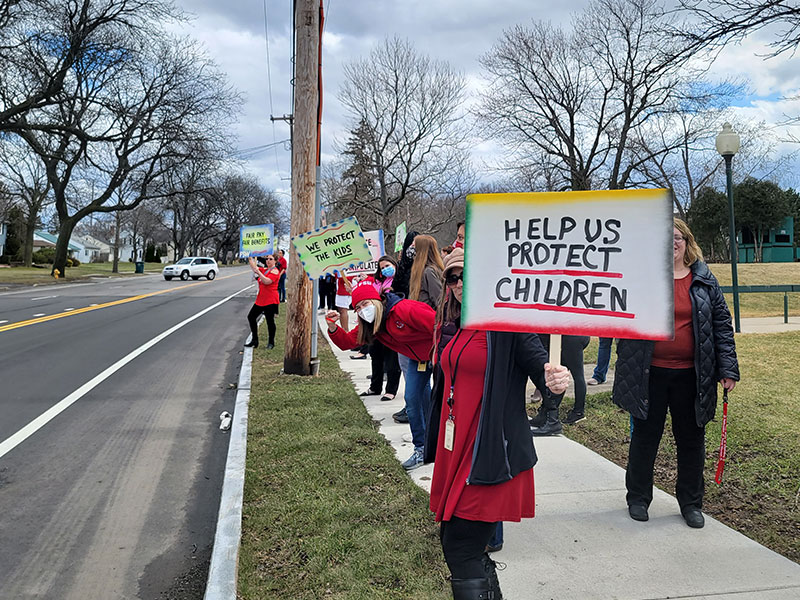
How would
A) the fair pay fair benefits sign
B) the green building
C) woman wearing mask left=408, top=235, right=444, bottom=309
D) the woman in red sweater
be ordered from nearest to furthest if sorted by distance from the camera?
the fair pay fair benefits sign
woman wearing mask left=408, top=235, right=444, bottom=309
the woman in red sweater
the green building

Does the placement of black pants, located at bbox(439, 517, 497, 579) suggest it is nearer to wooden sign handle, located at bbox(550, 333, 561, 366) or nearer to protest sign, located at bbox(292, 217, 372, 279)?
wooden sign handle, located at bbox(550, 333, 561, 366)

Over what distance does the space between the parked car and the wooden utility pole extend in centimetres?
4010

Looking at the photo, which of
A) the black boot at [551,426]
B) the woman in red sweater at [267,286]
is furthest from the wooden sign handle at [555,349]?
the woman in red sweater at [267,286]

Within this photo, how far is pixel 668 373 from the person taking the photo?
420 cm

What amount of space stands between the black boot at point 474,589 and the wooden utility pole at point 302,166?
680 centimetres

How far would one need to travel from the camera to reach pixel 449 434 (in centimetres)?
295

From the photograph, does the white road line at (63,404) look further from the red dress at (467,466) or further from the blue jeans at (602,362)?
the blue jeans at (602,362)

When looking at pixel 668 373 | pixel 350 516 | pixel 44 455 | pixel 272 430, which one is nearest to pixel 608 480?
pixel 668 373

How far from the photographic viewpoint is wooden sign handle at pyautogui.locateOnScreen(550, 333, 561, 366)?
2.70 metres

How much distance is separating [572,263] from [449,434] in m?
0.94

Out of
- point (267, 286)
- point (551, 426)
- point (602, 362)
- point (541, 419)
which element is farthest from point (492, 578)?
point (267, 286)

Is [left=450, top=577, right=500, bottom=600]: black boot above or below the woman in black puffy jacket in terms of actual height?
below

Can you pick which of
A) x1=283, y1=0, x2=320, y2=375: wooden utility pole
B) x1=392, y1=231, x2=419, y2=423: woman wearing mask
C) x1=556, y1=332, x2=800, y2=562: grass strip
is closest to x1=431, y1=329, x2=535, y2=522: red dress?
x1=556, y1=332, x2=800, y2=562: grass strip

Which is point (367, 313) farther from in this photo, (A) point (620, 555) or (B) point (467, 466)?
(A) point (620, 555)
